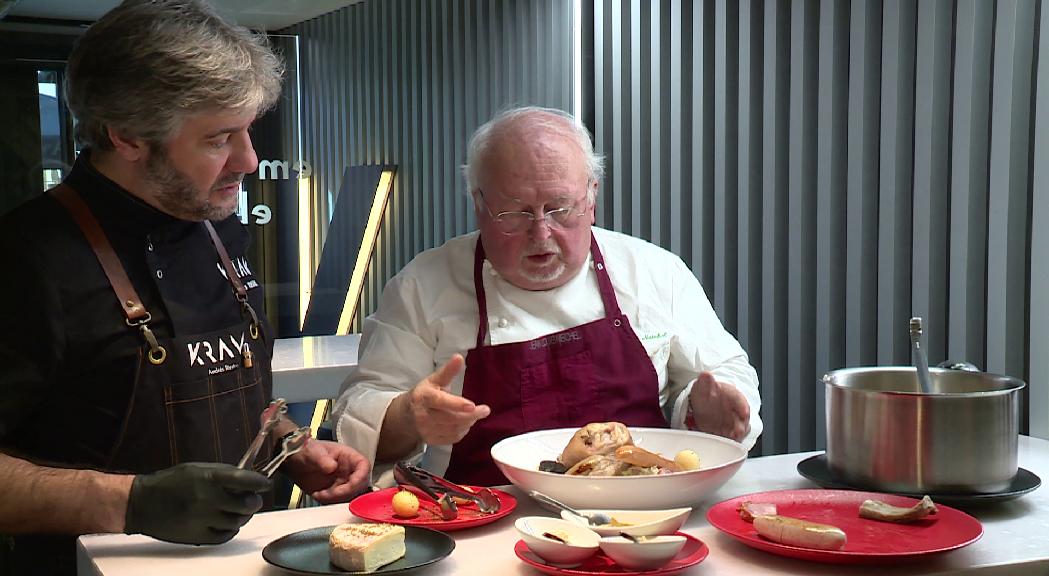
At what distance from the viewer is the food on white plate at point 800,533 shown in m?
1.30

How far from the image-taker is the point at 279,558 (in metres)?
1.31

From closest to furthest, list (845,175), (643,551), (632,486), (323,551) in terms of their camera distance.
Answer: (643,551) < (323,551) < (632,486) < (845,175)

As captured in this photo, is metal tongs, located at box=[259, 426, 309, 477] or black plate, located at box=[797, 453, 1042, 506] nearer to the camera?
metal tongs, located at box=[259, 426, 309, 477]

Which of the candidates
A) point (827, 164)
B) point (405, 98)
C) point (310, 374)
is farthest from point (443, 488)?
point (405, 98)

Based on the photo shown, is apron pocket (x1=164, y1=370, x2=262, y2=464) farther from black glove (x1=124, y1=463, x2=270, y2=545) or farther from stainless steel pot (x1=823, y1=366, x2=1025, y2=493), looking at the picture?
stainless steel pot (x1=823, y1=366, x2=1025, y2=493)

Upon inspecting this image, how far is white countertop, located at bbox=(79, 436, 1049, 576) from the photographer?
4.32 feet

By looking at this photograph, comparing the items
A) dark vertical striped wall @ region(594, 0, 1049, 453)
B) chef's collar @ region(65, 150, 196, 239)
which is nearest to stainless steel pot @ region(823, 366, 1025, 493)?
dark vertical striped wall @ region(594, 0, 1049, 453)

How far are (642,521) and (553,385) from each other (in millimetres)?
820

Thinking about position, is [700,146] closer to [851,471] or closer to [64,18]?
[851,471]

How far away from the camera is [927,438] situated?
5.03 ft

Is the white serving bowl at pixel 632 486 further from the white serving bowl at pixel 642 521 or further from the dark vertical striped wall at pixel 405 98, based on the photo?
the dark vertical striped wall at pixel 405 98

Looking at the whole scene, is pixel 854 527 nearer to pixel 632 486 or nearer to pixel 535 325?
pixel 632 486

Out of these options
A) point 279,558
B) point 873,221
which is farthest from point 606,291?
point 279,558

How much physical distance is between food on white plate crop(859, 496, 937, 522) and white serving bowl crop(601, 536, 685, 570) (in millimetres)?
329
